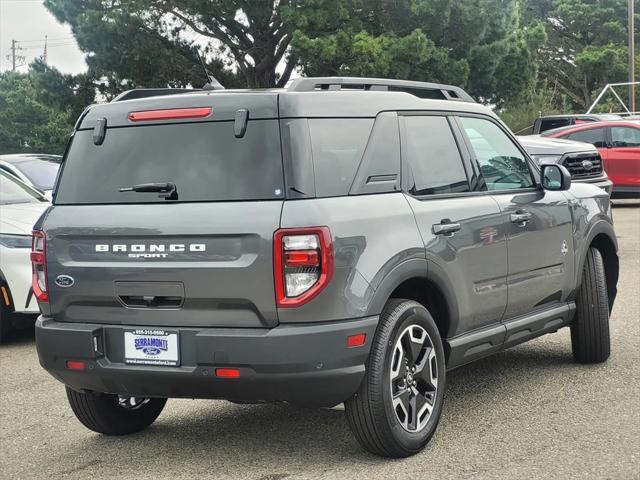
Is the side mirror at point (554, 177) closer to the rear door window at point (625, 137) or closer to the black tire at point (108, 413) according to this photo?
the black tire at point (108, 413)

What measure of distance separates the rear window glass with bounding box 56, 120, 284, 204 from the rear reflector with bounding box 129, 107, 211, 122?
4 centimetres

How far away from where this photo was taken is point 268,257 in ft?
14.4

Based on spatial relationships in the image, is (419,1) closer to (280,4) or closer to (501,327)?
(280,4)

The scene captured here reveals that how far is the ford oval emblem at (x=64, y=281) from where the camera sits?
4.83 m

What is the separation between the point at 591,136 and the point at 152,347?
684 inches

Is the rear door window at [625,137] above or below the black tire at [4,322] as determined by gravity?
above

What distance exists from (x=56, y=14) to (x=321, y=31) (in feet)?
28.5

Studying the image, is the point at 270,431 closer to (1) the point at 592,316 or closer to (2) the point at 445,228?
(2) the point at 445,228

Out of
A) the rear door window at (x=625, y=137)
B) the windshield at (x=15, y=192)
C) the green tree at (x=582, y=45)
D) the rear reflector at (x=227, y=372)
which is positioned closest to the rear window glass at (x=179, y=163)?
the rear reflector at (x=227, y=372)

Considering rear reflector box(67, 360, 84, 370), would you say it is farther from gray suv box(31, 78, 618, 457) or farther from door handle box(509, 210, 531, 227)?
door handle box(509, 210, 531, 227)

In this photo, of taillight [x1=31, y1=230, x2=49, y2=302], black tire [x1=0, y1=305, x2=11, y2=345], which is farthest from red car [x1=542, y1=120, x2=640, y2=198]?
taillight [x1=31, y1=230, x2=49, y2=302]

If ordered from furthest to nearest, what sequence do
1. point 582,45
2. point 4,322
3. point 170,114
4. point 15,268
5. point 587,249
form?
point 582,45 → point 4,322 → point 15,268 → point 587,249 → point 170,114

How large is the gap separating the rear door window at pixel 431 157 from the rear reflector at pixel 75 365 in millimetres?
1848

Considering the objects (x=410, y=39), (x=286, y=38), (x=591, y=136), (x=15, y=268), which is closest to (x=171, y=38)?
(x=286, y=38)
